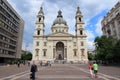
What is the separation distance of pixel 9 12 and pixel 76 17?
128 ft

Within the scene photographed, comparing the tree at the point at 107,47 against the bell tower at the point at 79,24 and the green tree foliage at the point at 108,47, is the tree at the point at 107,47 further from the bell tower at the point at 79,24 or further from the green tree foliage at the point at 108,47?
the bell tower at the point at 79,24

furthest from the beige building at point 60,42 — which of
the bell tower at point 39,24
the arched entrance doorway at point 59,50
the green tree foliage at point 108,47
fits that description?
the green tree foliage at point 108,47

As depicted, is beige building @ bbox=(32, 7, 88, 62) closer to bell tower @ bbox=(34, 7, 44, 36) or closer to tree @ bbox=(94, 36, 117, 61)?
bell tower @ bbox=(34, 7, 44, 36)

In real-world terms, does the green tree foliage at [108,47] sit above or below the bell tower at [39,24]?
below

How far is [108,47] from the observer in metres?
41.9

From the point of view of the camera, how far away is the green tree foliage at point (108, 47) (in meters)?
39.3

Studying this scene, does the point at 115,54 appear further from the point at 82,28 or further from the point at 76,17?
the point at 76,17

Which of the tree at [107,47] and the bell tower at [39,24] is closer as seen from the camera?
the tree at [107,47]

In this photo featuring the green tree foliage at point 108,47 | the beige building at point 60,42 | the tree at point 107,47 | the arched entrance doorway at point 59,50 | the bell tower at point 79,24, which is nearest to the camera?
the green tree foliage at point 108,47

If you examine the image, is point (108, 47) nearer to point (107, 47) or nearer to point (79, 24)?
point (107, 47)

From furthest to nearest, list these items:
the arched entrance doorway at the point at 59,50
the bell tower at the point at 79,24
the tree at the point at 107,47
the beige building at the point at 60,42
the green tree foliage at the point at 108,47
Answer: the arched entrance doorway at the point at 59,50, the bell tower at the point at 79,24, the beige building at the point at 60,42, the tree at the point at 107,47, the green tree foliage at the point at 108,47

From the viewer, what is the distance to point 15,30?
6794 centimetres

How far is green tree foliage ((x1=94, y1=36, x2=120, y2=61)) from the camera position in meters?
39.3

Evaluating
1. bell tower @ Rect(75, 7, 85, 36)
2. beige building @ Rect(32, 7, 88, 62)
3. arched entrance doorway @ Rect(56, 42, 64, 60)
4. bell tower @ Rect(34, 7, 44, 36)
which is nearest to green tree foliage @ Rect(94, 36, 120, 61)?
beige building @ Rect(32, 7, 88, 62)
